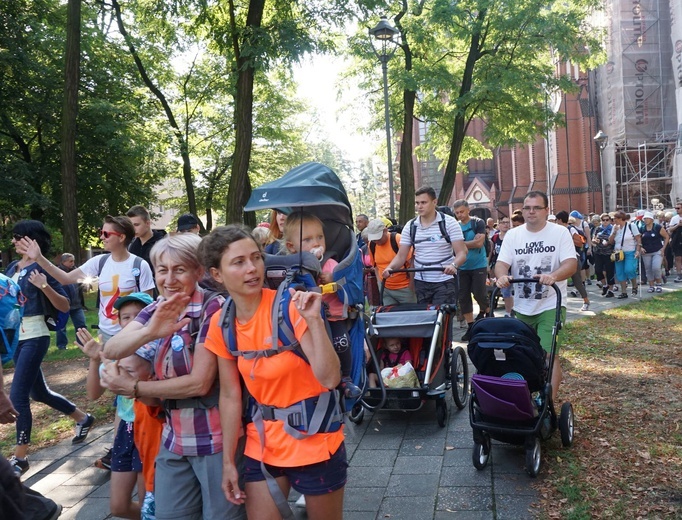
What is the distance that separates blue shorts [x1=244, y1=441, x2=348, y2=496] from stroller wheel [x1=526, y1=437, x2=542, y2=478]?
2338mm

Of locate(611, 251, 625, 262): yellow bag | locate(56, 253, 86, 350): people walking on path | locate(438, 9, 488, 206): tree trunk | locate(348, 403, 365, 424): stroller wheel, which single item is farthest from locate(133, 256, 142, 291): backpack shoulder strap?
locate(438, 9, 488, 206): tree trunk

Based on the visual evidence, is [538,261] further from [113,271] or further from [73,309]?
[73,309]

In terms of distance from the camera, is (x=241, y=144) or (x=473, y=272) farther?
(x=241, y=144)

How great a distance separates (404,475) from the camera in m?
4.96

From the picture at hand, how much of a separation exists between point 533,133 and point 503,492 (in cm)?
2088

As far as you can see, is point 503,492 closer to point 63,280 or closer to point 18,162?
point 63,280

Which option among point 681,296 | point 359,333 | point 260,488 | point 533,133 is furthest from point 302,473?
point 533,133

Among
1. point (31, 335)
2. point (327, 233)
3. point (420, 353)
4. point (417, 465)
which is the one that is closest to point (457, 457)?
point (417, 465)

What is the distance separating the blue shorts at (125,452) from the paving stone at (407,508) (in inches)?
65.7

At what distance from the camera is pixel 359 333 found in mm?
3539

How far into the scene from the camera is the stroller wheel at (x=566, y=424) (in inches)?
201

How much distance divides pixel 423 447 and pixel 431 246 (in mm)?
2653

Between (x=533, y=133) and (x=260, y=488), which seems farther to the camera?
(x=533, y=133)

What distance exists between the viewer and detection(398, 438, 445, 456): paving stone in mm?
5430
